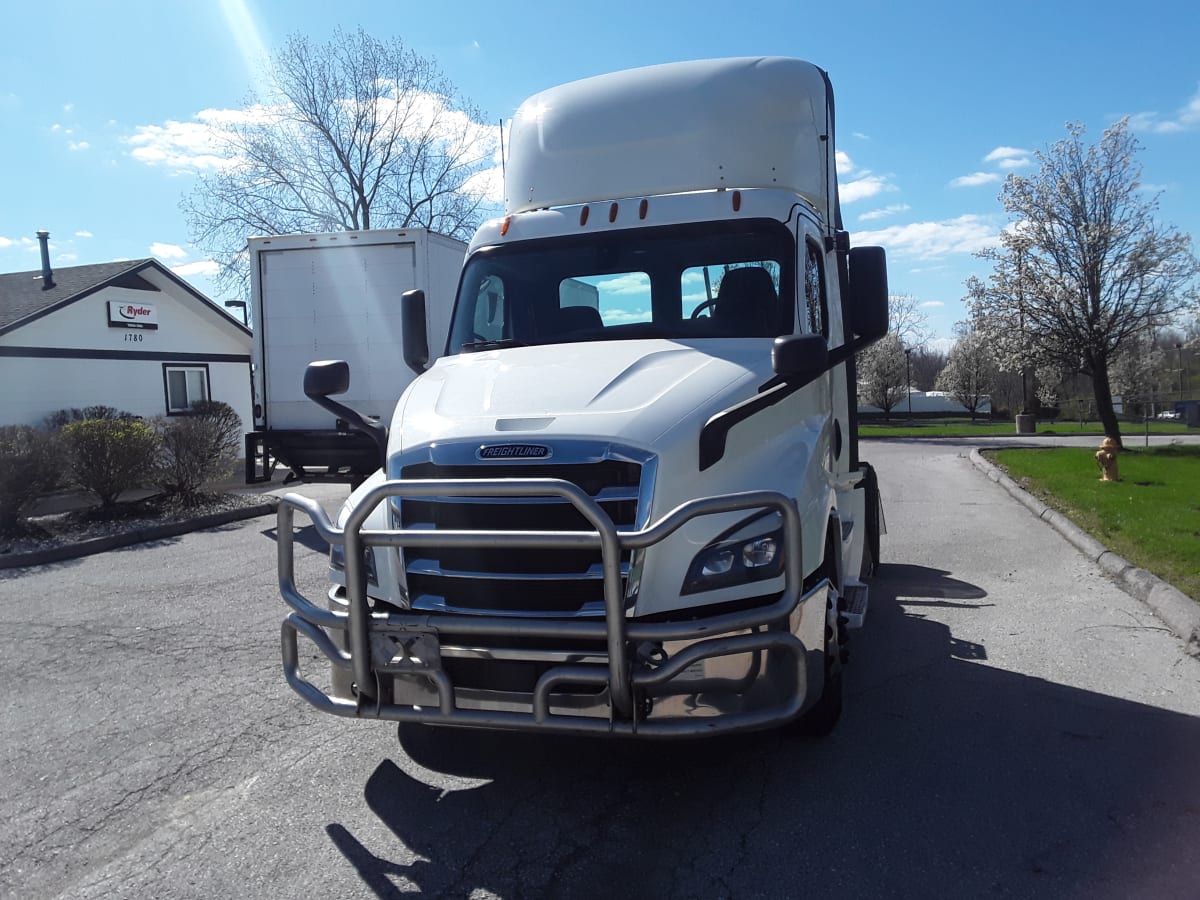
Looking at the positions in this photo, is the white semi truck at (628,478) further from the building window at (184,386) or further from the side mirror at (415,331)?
the building window at (184,386)

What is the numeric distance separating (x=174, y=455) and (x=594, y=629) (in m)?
11.9

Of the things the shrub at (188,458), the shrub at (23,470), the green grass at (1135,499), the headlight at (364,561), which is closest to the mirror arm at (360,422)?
the headlight at (364,561)

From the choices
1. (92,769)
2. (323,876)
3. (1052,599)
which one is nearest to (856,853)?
(323,876)

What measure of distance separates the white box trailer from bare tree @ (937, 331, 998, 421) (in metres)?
52.3

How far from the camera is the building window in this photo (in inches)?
944

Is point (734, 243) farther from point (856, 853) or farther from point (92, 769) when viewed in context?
point (92, 769)

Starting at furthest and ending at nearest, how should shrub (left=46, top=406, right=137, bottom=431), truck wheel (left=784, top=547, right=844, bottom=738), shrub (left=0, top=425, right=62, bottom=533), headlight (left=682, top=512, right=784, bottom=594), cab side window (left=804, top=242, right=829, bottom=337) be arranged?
shrub (left=46, top=406, right=137, bottom=431)
shrub (left=0, top=425, right=62, bottom=533)
cab side window (left=804, top=242, right=829, bottom=337)
truck wheel (left=784, top=547, right=844, bottom=738)
headlight (left=682, top=512, right=784, bottom=594)

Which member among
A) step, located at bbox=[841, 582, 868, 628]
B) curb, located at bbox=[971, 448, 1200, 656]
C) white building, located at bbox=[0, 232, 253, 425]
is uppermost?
white building, located at bbox=[0, 232, 253, 425]

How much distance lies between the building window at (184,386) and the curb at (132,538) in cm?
1152

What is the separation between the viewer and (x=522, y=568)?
12.1 feet

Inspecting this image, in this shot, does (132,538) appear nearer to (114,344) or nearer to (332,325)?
(332,325)

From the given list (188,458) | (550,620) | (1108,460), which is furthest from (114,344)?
(550,620)

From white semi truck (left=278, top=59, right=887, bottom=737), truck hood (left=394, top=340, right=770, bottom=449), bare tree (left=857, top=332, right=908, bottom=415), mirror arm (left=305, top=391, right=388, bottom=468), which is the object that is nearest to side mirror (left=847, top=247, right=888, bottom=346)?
white semi truck (left=278, top=59, right=887, bottom=737)

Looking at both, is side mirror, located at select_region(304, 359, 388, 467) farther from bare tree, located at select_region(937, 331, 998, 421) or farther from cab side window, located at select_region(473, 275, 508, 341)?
bare tree, located at select_region(937, 331, 998, 421)
